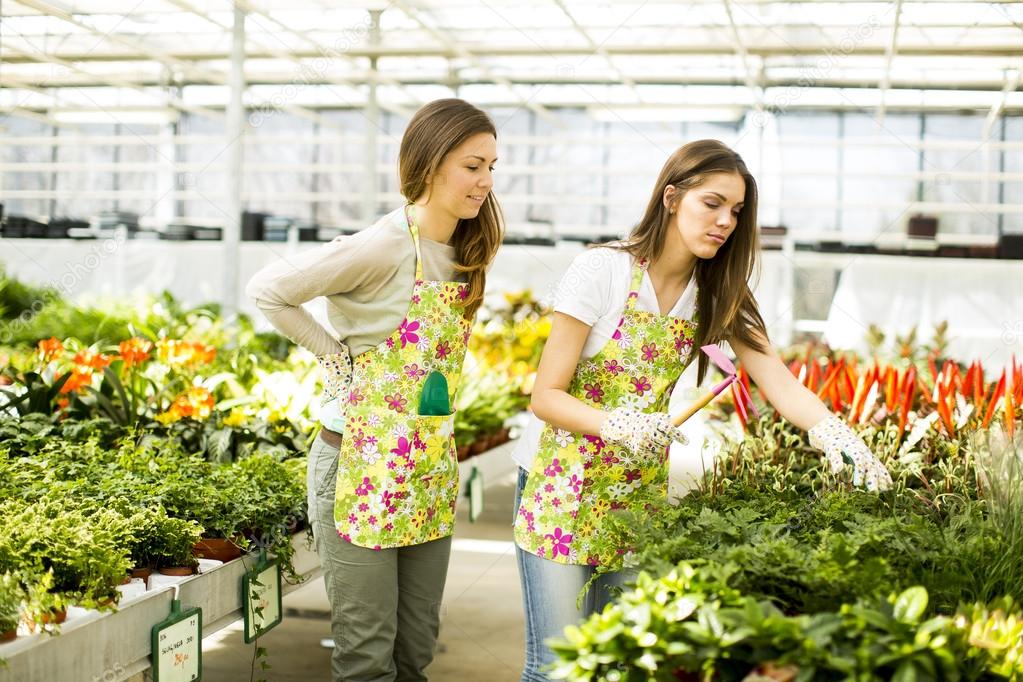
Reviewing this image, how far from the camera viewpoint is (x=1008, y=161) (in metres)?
12.1

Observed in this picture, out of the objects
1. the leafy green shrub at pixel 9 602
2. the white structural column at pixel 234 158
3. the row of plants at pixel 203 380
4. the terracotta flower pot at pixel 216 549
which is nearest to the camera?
the leafy green shrub at pixel 9 602

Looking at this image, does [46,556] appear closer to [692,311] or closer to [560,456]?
[560,456]

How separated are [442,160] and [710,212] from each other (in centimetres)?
55

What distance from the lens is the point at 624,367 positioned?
1908 millimetres

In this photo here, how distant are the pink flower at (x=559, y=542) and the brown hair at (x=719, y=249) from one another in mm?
446

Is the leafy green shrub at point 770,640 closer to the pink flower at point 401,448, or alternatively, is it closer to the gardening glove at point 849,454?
the gardening glove at point 849,454

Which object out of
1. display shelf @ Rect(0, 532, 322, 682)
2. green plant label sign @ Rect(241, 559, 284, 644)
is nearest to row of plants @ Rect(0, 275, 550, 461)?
green plant label sign @ Rect(241, 559, 284, 644)

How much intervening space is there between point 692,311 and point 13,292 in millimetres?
6594

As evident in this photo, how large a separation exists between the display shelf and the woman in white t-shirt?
2.42 feet

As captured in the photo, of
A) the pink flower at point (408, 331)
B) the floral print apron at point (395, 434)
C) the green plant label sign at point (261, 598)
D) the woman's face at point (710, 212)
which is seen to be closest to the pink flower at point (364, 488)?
the floral print apron at point (395, 434)

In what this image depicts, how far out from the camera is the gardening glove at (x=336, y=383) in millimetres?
2129

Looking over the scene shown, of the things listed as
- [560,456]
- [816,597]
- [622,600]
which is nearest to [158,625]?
[560,456]

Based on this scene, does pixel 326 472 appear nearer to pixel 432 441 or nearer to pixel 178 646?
pixel 432 441

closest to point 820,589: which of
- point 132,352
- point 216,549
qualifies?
point 216,549
